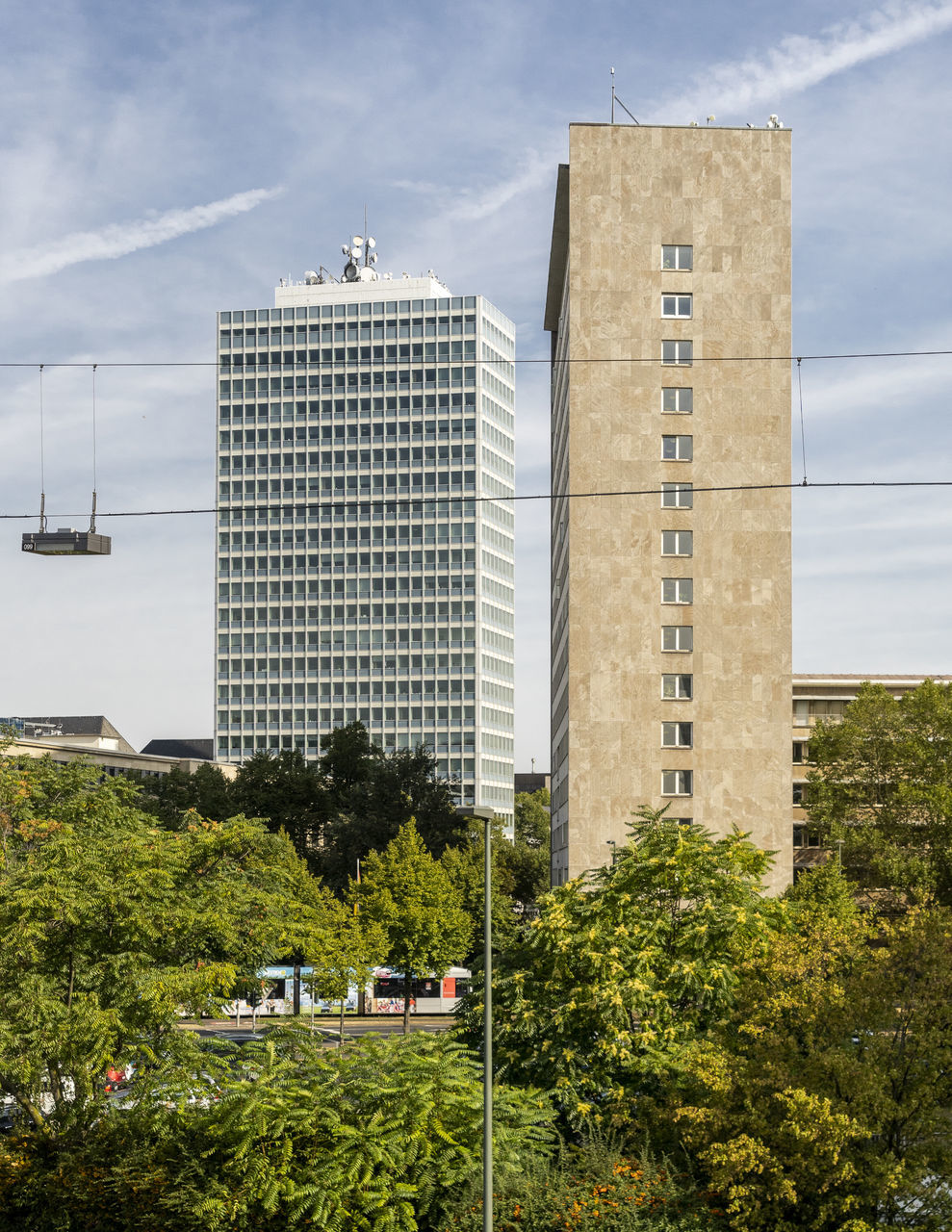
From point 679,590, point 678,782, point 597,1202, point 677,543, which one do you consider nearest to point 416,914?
point 678,782

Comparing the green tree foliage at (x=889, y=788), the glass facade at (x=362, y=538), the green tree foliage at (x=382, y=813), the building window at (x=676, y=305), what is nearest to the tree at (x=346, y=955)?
the green tree foliage at (x=382, y=813)

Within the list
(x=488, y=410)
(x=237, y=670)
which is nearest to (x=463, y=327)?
(x=488, y=410)

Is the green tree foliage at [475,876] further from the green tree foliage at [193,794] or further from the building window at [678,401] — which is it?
the building window at [678,401]

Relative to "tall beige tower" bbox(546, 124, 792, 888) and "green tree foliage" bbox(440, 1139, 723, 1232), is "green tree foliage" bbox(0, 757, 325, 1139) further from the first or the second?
"tall beige tower" bbox(546, 124, 792, 888)

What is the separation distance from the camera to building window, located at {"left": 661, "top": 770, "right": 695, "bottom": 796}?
62.1 metres

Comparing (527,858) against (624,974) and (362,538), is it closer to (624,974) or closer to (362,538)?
(362,538)

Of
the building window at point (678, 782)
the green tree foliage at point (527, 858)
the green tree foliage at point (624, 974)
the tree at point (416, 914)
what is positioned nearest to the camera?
the green tree foliage at point (624, 974)

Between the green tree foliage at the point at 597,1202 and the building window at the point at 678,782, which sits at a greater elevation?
the building window at the point at 678,782

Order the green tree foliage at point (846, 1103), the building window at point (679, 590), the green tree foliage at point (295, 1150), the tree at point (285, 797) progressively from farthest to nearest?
the tree at point (285, 797), the building window at point (679, 590), the green tree foliage at point (295, 1150), the green tree foliage at point (846, 1103)

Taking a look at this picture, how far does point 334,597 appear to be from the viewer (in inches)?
6250

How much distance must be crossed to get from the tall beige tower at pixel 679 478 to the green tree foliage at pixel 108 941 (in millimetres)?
33194

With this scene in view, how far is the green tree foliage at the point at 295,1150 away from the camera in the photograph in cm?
2352

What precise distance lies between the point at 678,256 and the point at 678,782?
25.2 meters

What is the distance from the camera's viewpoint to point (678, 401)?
63.8m
